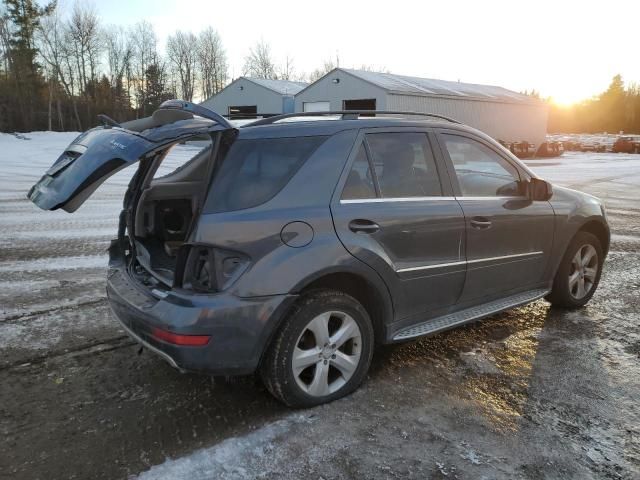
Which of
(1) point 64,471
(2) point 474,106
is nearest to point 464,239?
(1) point 64,471

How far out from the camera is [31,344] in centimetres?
405

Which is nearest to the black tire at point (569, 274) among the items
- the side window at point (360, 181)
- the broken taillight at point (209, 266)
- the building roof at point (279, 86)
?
the side window at point (360, 181)

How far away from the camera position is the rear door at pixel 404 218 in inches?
127

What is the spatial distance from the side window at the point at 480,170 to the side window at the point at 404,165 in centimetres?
25

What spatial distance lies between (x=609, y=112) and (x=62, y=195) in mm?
76334

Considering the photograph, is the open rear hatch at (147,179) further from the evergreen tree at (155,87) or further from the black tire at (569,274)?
the evergreen tree at (155,87)

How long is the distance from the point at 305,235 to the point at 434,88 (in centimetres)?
3319

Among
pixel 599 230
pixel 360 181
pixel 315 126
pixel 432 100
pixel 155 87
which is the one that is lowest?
pixel 599 230

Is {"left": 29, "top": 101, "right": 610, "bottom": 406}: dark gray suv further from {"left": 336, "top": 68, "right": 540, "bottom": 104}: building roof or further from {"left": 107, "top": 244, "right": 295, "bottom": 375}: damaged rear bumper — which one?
{"left": 336, "top": 68, "right": 540, "bottom": 104}: building roof

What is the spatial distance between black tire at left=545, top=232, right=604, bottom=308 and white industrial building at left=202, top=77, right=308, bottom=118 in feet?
101

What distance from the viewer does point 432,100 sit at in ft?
104

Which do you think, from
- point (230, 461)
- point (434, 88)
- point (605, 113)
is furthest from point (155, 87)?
point (230, 461)

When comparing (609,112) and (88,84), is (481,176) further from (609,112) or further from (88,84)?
(609,112)

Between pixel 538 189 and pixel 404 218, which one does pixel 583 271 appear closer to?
pixel 538 189
